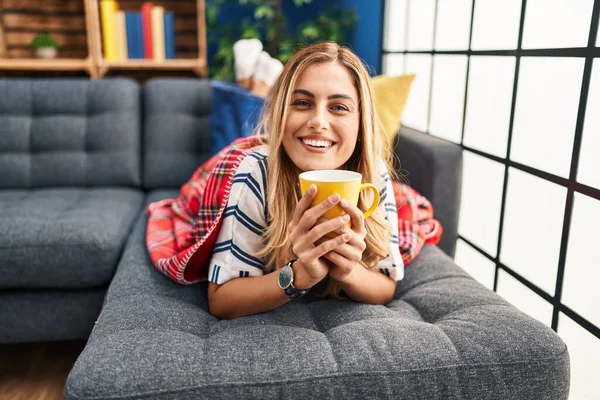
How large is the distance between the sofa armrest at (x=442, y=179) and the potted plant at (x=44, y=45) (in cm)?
260

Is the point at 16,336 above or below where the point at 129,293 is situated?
below

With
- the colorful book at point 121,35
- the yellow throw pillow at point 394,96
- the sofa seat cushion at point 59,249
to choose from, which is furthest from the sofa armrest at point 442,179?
the colorful book at point 121,35

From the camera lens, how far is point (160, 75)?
362 centimetres

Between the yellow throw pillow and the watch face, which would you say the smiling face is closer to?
the watch face

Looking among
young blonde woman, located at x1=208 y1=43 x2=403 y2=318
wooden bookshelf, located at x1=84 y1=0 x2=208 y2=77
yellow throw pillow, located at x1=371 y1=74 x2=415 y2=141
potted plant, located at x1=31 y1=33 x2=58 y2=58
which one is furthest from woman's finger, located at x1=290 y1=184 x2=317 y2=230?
potted plant, located at x1=31 y1=33 x2=58 y2=58

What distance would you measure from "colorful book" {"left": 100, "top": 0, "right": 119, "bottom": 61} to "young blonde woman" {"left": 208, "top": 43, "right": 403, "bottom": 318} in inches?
96.8

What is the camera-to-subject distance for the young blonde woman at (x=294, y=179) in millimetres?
1037

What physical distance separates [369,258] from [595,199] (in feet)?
1.75

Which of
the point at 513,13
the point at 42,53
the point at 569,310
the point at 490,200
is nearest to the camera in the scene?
the point at 569,310

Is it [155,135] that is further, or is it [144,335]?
[155,135]

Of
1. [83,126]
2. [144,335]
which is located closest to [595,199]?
[144,335]

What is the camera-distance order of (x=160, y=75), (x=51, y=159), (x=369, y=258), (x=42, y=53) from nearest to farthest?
(x=369, y=258)
(x=51, y=159)
(x=42, y=53)
(x=160, y=75)

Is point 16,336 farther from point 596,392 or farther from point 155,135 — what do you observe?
point 596,392

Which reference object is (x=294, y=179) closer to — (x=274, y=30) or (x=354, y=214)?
(x=354, y=214)
